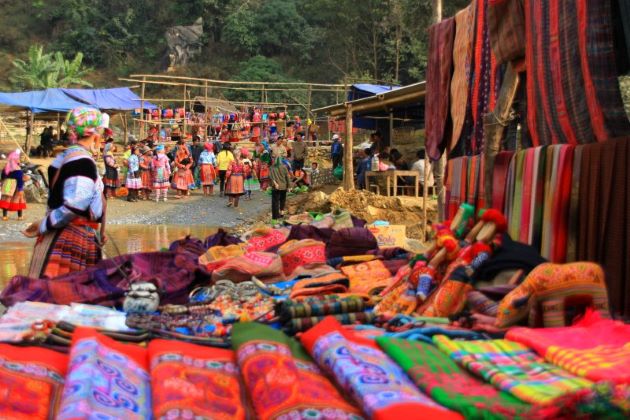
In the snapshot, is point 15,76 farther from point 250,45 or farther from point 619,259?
point 619,259

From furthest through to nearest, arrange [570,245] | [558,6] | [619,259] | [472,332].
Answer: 1. [558,6]
2. [570,245]
3. [619,259]
4. [472,332]

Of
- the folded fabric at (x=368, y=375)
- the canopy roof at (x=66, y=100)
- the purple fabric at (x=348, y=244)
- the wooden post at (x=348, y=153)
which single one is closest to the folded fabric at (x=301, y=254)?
the purple fabric at (x=348, y=244)

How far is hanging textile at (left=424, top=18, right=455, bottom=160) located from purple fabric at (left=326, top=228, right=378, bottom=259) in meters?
1.58

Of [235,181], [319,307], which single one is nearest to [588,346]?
[319,307]

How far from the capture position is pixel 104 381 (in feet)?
7.82

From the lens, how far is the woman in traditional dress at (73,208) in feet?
15.2

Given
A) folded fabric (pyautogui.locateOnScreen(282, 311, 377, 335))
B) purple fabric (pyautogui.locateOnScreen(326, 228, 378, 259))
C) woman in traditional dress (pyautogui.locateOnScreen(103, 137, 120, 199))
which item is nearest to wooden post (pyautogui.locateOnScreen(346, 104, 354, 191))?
woman in traditional dress (pyautogui.locateOnScreen(103, 137, 120, 199))

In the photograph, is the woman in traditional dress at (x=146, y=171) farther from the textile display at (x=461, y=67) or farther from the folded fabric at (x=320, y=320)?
the folded fabric at (x=320, y=320)

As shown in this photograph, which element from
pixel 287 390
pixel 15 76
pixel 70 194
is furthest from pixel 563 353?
pixel 15 76

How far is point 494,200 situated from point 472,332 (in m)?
1.96

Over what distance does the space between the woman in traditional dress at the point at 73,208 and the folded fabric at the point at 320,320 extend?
202cm

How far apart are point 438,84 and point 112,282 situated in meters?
3.99

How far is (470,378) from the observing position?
250 centimetres

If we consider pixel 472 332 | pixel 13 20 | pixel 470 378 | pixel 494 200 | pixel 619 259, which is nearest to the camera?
pixel 470 378
